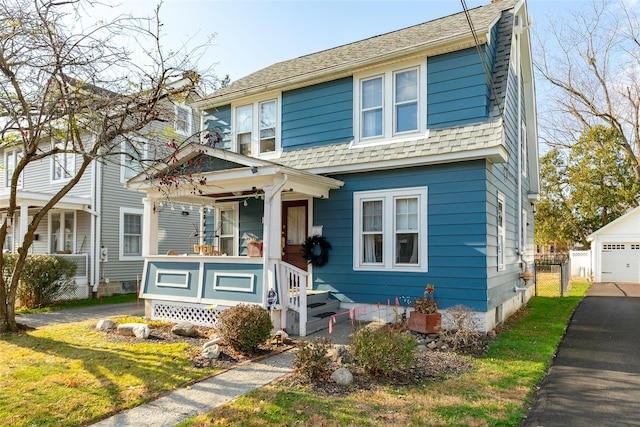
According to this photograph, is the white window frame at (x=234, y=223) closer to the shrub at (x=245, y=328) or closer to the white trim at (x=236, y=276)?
the white trim at (x=236, y=276)

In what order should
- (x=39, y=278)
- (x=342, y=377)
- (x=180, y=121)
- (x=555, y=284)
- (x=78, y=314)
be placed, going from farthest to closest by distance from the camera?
(x=555, y=284) < (x=39, y=278) < (x=78, y=314) < (x=180, y=121) < (x=342, y=377)

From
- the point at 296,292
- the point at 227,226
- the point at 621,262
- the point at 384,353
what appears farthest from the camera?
the point at 621,262

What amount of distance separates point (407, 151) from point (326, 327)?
3.81 m

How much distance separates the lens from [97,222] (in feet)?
47.9

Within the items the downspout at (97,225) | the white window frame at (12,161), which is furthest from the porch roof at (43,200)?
the white window frame at (12,161)

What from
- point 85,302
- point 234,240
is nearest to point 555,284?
point 234,240

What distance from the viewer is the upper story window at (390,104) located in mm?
8883

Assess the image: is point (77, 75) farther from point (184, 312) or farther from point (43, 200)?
point (43, 200)

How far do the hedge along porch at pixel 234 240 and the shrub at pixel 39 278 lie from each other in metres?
4.52

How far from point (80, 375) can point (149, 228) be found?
4.45 metres

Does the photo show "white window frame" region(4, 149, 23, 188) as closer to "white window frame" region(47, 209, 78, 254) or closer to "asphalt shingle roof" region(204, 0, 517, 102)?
"white window frame" region(47, 209, 78, 254)

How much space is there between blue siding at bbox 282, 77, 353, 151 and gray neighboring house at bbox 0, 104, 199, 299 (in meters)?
4.05

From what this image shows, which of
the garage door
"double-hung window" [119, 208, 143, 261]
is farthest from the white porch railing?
the garage door

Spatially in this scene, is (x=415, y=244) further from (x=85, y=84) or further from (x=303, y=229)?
(x=85, y=84)
